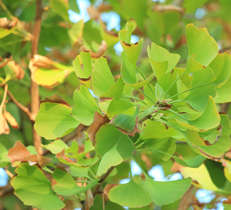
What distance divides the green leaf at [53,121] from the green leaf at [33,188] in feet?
0.18

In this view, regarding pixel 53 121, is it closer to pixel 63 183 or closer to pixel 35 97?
pixel 63 183

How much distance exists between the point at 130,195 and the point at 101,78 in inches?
6.5

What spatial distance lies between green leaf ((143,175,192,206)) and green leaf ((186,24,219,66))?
0.51 feet

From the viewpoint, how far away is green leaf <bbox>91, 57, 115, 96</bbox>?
365 millimetres

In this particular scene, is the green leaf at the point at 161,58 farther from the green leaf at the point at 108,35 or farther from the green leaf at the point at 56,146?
the green leaf at the point at 108,35

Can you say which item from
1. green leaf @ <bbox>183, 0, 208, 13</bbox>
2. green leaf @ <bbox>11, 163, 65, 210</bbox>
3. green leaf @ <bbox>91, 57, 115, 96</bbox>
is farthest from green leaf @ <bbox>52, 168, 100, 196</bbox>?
green leaf @ <bbox>183, 0, 208, 13</bbox>

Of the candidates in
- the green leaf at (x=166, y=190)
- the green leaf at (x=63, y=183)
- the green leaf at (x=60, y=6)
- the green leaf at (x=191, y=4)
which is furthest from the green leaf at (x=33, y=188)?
the green leaf at (x=191, y=4)

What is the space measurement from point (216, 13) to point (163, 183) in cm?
102

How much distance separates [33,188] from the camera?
1.42 feet

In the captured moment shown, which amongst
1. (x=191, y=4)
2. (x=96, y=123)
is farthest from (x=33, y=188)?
(x=191, y=4)

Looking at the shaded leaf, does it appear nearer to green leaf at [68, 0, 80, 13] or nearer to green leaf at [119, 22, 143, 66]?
green leaf at [119, 22, 143, 66]

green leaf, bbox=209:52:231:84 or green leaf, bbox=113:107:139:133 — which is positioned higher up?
green leaf, bbox=209:52:231:84

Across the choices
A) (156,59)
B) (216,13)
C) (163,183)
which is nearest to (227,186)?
(163,183)

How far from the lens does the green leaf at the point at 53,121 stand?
1.36ft
